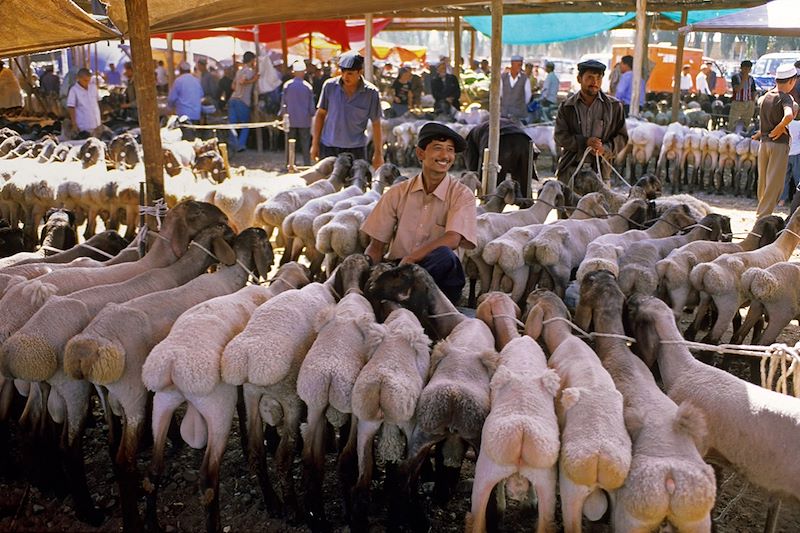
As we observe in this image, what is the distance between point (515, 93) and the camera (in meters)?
18.9

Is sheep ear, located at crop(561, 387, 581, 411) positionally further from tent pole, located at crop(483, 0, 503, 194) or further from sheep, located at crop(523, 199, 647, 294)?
tent pole, located at crop(483, 0, 503, 194)

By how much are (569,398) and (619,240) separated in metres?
3.54

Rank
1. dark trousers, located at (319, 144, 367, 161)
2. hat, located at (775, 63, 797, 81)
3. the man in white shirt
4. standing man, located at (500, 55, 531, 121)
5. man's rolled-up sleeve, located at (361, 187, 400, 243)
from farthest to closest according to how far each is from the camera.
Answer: standing man, located at (500, 55, 531, 121) < the man in white shirt < dark trousers, located at (319, 144, 367, 161) < hat, located at (775, 63, 797, 81) < man's rolled-up sleeve, located at (361, 187, 400, 243)

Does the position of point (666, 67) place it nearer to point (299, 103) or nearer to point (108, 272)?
point (299, 103)

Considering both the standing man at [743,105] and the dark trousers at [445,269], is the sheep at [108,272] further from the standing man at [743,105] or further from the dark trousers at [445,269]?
the standing man at [743,105]

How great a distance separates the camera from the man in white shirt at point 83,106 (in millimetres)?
14625

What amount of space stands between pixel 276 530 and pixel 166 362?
1.16m

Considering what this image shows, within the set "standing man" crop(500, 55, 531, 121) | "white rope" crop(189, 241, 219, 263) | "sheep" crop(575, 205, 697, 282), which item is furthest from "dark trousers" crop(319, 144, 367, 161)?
"standing man" crop(500, 55, 531, 121)

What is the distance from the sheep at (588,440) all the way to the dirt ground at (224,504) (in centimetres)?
91

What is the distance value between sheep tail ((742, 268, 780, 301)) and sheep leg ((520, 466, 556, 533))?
10.3 ft

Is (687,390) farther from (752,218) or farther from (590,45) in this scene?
(590,45)

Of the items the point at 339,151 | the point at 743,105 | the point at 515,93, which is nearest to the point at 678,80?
Result: the point at 743,105

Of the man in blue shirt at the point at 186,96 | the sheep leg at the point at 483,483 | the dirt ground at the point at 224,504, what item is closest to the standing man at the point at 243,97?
the man in blue shirt at the point at 186,96

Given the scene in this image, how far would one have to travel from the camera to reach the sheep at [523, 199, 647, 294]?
6.12m
